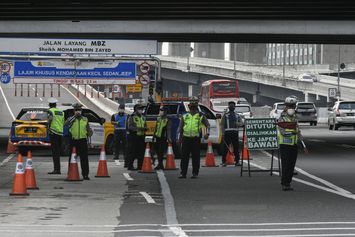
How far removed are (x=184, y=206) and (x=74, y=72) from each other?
28.2m

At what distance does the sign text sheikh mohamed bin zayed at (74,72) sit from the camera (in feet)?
140

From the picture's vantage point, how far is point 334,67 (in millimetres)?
130875

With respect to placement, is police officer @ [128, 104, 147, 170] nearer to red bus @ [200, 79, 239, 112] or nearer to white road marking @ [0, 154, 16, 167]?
white road marking @ [0, 154, 16, 167]

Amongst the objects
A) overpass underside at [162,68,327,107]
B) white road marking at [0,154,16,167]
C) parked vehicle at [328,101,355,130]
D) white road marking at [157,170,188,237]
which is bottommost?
white road marking at [157,170,188,237]

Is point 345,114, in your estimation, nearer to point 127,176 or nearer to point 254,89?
point 127,176

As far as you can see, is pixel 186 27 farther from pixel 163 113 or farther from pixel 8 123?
pixel 8 123

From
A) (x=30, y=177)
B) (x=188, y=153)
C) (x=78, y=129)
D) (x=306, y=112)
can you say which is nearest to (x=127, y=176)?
(x=188, y=153)

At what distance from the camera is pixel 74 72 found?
42.8m

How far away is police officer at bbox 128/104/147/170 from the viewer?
24.1 meters

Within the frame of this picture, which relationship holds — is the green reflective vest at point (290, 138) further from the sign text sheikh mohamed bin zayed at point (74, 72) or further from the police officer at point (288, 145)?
the sign text sheikh mohamed bin zayed at point (74, 72)

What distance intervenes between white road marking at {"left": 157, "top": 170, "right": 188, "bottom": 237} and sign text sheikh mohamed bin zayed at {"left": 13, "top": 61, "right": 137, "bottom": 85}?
873 inches

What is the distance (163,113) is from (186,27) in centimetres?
1310

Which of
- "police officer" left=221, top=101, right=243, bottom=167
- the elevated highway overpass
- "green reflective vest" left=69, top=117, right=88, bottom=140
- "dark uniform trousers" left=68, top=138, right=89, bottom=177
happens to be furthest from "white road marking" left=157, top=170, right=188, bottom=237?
the elevated highway overpass
